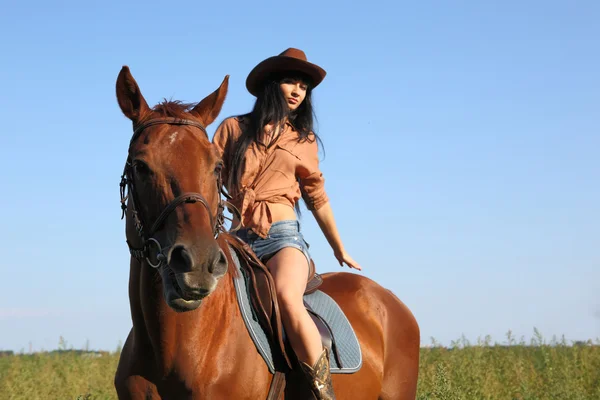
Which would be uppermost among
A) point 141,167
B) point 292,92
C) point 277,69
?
point 277,69

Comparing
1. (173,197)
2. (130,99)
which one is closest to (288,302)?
(173,197)

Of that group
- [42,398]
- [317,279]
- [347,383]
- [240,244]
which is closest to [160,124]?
[240,244]

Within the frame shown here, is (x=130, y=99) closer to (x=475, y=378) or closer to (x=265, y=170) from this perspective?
(x=265, y=170)

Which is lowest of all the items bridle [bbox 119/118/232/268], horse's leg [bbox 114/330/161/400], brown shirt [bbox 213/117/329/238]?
horse's leg [bbox 114/330/161/400]

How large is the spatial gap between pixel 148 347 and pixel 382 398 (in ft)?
7.69

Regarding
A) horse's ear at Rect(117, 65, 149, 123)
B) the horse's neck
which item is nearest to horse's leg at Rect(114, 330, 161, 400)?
the horse's neck

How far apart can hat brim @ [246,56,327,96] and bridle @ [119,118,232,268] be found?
1363 mm

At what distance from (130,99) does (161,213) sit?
925 mm

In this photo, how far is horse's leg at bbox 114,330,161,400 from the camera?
4.18 meters

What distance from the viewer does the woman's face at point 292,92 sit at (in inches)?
225

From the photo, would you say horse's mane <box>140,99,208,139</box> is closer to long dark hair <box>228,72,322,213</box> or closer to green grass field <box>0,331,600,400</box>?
long dark hair <box>228,72,322,213</box>

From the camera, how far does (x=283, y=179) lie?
5.24 metres

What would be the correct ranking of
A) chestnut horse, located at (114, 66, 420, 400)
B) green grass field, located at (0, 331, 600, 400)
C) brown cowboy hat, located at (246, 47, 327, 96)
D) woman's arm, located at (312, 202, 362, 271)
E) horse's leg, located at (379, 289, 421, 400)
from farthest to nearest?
green grass field, located at (0, 331, 600, 400)
horse's leg, located at (379, 289, 421, 400)
woman's arm, located at (312, 202, 362, 271)
brown cowboy hat, located at (246, 47, 327, 96)
chestnut horse, located at (114, 66, 420, 400)

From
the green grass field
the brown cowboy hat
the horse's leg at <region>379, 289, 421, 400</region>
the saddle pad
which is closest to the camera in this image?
the saddle pad
